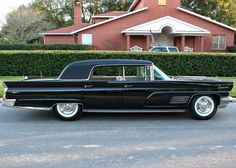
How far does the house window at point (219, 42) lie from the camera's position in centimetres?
3372

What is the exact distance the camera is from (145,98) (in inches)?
313

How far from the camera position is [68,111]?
316 inches

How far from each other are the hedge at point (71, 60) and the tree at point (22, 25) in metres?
30.0

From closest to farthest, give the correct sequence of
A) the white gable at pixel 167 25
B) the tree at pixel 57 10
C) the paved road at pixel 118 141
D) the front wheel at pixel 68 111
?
the paved road at pixel 118 141 → the front wheel at pixel 68 111 → the white gable at pixel 167 25 → the tree at pixel 57 10

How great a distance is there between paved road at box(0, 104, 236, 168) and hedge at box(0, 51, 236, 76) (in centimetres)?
930

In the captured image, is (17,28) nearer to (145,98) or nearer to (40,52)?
(40,52)

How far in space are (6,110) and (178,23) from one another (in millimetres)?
24882

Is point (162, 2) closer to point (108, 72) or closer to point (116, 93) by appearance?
point (108, 72)

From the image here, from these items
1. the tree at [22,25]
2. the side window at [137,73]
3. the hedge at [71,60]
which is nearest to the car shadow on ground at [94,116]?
the side window at [137,73]

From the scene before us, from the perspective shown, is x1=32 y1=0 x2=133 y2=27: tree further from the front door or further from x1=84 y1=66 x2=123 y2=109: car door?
x1=84 y1=66 x2=123 y2=109: car door

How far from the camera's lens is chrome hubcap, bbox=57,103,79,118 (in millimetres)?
7988

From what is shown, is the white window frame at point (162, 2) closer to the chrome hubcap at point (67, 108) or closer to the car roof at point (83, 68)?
the car roof at point (83, 68)

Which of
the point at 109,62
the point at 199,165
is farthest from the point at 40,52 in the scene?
the point at 199,165

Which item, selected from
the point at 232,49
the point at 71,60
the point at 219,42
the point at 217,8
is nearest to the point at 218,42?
the point at 219,42
